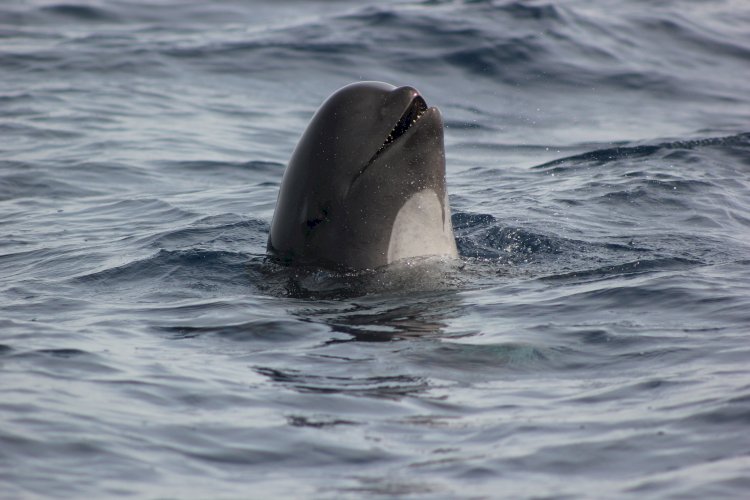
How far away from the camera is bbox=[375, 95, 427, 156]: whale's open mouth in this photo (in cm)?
865

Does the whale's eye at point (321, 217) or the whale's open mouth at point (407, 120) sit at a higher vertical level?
the whale's open mouth at point (407, 120)

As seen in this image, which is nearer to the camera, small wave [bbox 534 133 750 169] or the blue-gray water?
the blue-gray water

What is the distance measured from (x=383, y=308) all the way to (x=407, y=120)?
4.84 feet

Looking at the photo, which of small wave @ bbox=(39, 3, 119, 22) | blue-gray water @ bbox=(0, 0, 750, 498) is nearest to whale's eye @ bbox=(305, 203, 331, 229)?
blue-gray water @ bbox=(0, 0, 750, 498)

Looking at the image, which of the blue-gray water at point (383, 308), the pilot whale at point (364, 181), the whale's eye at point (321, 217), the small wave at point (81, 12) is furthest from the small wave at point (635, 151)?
the small wave at point (81, 12)

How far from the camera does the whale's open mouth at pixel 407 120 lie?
28.4 feet

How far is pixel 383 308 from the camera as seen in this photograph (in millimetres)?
8414

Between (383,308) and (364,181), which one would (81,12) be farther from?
(383,308)

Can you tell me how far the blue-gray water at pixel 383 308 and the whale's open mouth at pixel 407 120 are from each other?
1.06 m

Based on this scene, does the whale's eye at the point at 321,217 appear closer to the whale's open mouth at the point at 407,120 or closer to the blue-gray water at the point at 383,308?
the blue-gray water at the point at 383,308

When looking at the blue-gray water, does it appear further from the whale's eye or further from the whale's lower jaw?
the whale's eye

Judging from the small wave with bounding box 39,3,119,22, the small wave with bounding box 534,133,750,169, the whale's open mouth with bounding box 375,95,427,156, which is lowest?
the small wave with bounding box 534,133,750,169

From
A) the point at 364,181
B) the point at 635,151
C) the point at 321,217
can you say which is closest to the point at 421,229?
the point at 364,181

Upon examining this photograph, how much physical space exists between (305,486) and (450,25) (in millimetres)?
19840
